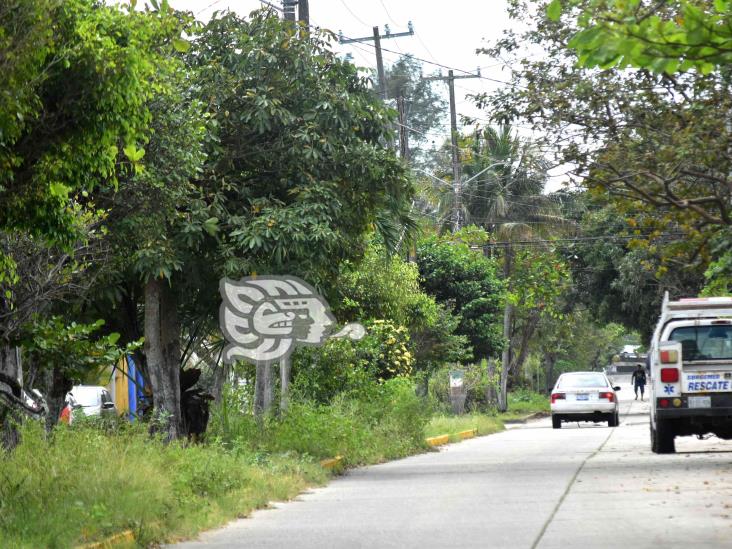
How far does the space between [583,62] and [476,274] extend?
3380 centimetres

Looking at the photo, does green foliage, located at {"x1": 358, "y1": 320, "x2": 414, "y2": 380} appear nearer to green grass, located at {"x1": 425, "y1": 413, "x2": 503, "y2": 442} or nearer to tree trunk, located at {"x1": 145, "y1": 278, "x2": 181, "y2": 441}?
green grass, located at {"x1": 425, "y1": 413, "x2": 503, "y2": 442}

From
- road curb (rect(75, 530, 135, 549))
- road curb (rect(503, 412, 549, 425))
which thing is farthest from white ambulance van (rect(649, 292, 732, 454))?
road curb (rect(503, 412, 549, 425))

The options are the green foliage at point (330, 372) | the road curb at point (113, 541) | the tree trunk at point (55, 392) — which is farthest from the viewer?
the green foliage at point (330, 372)

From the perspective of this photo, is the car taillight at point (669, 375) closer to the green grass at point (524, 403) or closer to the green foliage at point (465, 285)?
the green foliage at point (465, 285)

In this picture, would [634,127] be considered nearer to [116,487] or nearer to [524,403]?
[116,487]

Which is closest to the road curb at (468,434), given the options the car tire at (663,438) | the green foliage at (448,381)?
the green foliage at (448,381)

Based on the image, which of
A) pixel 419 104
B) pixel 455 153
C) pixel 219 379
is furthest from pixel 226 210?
pixel 419 104

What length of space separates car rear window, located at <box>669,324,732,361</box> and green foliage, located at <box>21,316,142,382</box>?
9826mm

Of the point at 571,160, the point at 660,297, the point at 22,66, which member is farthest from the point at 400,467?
the point at 660,297

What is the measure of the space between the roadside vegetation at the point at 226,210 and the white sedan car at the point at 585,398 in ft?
11.7

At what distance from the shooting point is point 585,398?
3394 cm

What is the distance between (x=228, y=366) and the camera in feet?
78.2

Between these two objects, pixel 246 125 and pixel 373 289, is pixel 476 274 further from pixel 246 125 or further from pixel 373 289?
pixel 246 125

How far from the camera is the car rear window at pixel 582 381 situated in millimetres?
33969
